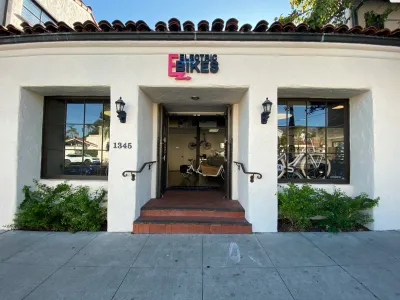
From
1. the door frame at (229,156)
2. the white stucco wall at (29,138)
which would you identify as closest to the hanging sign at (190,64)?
the door frame at (229,156)

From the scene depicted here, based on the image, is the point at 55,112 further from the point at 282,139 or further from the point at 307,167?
the point at 307,167

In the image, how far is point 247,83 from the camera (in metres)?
3.68

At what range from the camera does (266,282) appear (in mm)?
2271

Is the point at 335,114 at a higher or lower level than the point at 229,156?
higher

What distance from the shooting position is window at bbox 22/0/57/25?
17.8 ft

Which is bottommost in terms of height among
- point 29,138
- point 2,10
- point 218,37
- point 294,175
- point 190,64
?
point 294,175

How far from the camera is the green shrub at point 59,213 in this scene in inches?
141

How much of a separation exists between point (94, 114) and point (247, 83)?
3491mm

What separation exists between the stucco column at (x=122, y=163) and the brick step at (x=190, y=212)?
387 mm

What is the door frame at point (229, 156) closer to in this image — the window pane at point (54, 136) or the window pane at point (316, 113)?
the window pane at point (316, 113)

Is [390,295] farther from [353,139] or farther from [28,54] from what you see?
[28,54]

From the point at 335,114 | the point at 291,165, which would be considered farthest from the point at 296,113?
the point at 291,165

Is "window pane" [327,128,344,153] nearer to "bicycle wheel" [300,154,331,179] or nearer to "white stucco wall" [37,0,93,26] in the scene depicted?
"bicycle wheel" [300,154,331,179]

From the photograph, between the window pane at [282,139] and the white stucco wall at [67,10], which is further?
the white stucco wall at [67,10]
